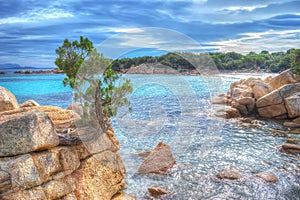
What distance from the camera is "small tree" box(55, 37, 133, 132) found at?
850cm

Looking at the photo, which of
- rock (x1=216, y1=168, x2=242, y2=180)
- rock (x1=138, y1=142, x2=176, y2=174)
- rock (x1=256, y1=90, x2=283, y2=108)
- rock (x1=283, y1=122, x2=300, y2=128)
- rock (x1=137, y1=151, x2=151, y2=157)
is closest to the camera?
rock (x1=216, y1=168, x2=242, y2=180)

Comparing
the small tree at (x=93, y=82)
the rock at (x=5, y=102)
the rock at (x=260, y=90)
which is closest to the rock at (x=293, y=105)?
the rock at (x=260, y=90)

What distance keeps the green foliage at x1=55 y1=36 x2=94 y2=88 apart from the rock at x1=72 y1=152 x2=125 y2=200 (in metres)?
2.79

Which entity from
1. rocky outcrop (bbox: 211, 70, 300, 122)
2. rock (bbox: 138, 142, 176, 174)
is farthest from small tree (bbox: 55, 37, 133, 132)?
rocky outcrop (bbox: 211, 70, 300, 122)

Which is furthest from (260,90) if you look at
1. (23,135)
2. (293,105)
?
(23,135)

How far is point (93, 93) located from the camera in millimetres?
8602

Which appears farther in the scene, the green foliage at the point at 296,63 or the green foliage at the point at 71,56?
the green foliage at the point at 296,63

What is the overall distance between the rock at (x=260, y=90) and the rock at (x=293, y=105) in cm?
294

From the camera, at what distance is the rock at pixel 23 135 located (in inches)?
245

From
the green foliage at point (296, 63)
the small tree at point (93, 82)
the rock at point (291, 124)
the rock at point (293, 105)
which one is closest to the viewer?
the small tree at point (93, 82)

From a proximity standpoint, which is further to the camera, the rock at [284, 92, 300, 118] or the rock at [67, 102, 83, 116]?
the rock at [284, 92, 300, 118]

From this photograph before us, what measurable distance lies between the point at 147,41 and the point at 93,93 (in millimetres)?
2620

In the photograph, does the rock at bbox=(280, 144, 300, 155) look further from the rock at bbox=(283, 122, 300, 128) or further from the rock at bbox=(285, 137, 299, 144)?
the rock at bbox=(283, 122, 300, 128)

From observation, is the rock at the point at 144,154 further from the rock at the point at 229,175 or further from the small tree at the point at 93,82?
the small tree at the point at 93,82
